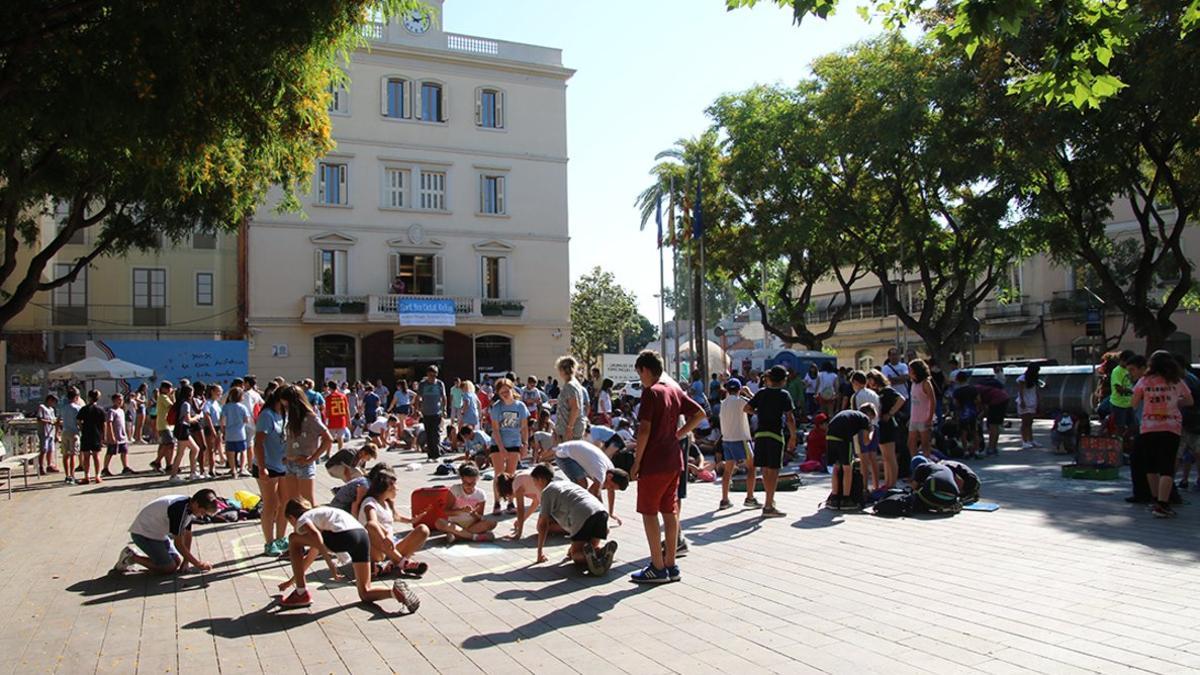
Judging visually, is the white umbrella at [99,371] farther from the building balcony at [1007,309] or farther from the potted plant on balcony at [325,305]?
the building balcony at [1007,309]

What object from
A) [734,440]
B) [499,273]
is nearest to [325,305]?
[499,273]

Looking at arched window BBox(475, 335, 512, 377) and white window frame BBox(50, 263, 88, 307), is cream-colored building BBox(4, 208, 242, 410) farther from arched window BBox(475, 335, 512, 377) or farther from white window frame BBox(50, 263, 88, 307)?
arched window BBox(475, 335, 512, 377)

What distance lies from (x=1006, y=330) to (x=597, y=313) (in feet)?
81.3

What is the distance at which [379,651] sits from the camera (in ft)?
18.5

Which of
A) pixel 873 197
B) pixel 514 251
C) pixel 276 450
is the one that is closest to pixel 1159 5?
pixel 873 197

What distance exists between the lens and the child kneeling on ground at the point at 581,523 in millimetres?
7570

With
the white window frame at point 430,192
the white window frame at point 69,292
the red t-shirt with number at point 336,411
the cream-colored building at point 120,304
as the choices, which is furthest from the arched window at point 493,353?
the red t-shirt with number at point 336,411

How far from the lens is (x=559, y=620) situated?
6.25 m

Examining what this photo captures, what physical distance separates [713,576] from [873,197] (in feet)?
82.9

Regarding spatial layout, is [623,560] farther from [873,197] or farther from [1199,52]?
[873,197]

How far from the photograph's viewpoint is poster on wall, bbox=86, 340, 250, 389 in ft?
96.1

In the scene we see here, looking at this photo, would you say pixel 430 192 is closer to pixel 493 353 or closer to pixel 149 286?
pixel 493 353

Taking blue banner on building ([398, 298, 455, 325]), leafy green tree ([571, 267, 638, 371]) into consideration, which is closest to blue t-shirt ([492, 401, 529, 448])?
blue banner on building ([398, 298, 455, 325])

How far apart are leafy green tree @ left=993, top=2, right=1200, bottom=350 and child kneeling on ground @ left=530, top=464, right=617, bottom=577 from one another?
37.8ft
